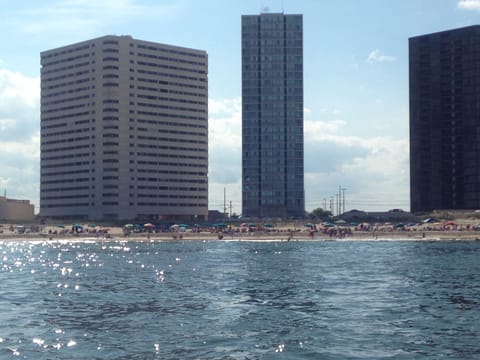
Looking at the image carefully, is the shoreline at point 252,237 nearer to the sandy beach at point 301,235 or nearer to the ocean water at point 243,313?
the sandy beach at point 301,235

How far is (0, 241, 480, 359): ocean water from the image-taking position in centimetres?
3644

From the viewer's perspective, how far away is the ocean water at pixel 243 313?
36.4 m

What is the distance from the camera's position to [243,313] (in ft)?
155

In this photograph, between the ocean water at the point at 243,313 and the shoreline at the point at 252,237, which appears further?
the shoreline at the point at 252,237

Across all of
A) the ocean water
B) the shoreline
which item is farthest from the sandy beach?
the ocean water

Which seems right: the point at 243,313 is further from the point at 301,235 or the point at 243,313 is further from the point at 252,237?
the point at 301,235

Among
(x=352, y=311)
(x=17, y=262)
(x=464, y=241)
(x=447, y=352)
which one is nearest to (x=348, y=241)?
(x=464, y=241)

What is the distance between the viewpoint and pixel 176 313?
4744 centimetres

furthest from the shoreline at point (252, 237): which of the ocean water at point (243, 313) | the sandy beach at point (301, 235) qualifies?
the ocean water at point (243, 313)

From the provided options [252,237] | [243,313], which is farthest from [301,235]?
[243,313]

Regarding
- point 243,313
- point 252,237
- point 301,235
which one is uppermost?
point 301,235

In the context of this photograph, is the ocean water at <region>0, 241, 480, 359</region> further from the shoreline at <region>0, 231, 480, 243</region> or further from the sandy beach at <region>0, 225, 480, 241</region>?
the sandy beach at <region>0, 225, 480, 241</region>

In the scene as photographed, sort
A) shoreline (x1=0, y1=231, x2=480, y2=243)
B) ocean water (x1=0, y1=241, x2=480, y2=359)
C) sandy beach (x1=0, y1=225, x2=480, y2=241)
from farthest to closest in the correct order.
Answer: sandy beach (x1=0, y1=225, x2=480, y2=241) → shoreline (x1=0, y1=231, x2=480, y2=243) → ocean water (x1=0, y1=241, x2=480, y2=359)

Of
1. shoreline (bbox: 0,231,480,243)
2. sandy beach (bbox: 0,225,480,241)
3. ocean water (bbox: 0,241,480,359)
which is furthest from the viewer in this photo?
sandy beach (bbox: 0,225,480,241)
